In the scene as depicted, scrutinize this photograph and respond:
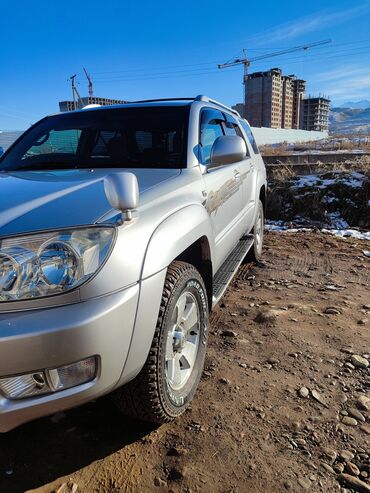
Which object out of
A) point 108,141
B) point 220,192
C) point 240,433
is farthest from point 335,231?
point 240,433

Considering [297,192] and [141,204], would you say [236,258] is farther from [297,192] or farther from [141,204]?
[297,192]

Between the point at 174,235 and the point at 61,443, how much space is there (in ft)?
4.06

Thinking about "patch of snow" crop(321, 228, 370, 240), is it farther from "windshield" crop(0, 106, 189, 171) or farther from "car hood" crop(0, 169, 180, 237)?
"car hood" crop(0, 169, 180, 237)

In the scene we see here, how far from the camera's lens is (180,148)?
299 centimetres

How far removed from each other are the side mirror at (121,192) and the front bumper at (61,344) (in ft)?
1.16

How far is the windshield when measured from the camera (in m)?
2.98

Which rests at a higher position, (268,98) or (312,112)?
(268,98)

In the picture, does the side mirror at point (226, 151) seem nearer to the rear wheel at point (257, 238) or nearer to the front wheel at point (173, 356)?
the front wheel at point (173, 356)

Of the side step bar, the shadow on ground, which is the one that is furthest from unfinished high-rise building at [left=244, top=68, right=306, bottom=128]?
the shadow on ground

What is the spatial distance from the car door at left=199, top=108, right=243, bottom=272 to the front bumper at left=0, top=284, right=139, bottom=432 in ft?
4.52

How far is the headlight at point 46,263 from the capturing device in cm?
161

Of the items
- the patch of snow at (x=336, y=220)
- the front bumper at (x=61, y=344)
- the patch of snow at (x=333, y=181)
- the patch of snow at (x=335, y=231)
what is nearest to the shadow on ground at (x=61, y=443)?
the front bumper at (x=61, y=344)

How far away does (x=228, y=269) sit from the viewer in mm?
3652

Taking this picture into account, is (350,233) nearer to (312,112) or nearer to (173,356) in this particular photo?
(173,356)
